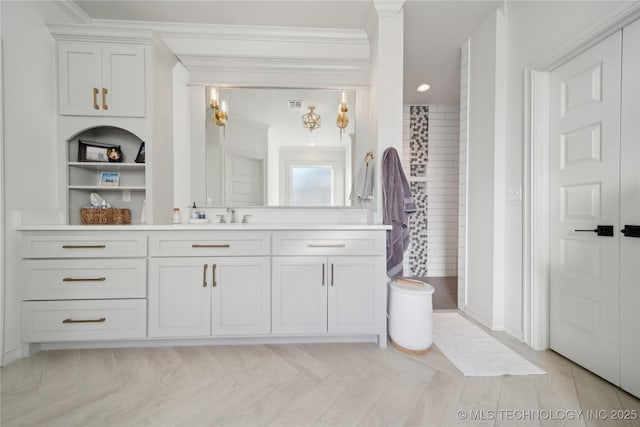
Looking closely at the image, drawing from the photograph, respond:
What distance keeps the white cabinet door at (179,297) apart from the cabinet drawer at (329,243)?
57 cm

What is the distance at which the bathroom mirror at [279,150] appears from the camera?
2.59 meters

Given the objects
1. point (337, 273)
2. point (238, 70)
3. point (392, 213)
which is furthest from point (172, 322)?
point (238, 70)

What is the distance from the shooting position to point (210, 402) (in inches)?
57.1

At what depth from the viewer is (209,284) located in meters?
1.97

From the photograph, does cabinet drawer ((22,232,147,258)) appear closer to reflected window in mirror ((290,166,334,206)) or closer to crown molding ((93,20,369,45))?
reflected window in mirror ((290,166,334,206))

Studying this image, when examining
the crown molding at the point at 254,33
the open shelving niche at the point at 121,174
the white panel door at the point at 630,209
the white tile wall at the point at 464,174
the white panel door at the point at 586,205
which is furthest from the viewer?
the white tile wall at the point at 464,174

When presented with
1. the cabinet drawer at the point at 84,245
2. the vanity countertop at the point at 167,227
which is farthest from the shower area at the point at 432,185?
the cabinet drawer at the point at 84,245

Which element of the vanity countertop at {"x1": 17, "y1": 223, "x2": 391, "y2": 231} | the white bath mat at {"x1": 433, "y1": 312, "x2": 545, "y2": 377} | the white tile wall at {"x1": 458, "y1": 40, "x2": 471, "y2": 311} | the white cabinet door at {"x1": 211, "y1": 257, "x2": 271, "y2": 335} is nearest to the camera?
the white bath mat at {"x1": 433, "y1": 312, "x2": 545, "y2": 377}

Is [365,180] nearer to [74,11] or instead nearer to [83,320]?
[83,320]

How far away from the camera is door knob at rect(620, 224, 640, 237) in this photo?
55.8 inches

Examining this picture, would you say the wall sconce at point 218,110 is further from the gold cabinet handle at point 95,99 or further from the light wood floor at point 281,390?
the light wood floor at point 281,390

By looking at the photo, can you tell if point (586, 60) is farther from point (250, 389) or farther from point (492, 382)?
point (250, 389)

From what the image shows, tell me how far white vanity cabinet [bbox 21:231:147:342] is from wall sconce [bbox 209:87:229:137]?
1.27m

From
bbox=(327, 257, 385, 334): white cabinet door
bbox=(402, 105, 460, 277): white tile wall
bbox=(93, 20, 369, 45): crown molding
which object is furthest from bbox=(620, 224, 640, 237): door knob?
bbox=(402, 105, 460, 277): white tile wall
